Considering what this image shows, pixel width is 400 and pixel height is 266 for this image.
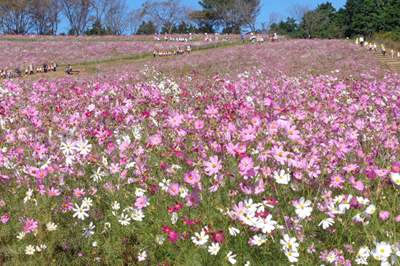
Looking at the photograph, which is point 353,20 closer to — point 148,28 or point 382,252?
point 148,28

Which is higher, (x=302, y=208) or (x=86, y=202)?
(x=302, y=208)

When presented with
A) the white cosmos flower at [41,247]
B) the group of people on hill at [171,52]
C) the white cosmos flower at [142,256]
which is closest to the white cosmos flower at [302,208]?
the white cosmos flower at [142,256]

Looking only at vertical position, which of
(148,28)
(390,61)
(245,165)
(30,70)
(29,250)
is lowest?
(29,250)

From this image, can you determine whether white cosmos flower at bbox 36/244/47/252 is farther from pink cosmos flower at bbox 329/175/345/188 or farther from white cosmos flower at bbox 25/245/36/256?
pink cosmos flower at bbox 329/175/345/188

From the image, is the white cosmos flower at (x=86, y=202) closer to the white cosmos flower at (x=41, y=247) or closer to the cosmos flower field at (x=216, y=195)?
the cosmos flower field at (x=216, y=195)

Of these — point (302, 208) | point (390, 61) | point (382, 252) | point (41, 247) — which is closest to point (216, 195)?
point (302, 208)

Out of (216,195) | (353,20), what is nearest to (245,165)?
(216,195)

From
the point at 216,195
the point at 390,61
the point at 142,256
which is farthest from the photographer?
the point at 390,61

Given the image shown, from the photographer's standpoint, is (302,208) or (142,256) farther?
(142,256)

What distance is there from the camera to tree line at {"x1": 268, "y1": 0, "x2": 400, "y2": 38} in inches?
3036

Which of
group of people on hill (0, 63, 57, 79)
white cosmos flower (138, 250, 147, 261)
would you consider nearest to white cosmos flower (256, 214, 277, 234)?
white cosmos flower (138, 250, 147, 261)

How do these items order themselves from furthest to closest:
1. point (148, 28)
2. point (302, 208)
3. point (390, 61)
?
point (148, 28) → point (390, 61) → point (302, 208)

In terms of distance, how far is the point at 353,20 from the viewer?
8356cm

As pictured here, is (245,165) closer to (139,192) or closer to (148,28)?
(139,192)
